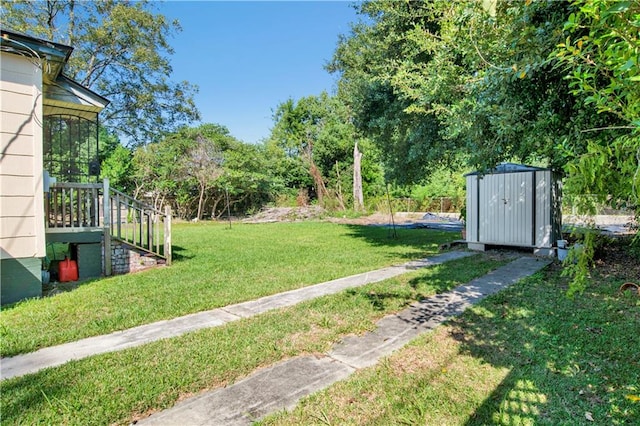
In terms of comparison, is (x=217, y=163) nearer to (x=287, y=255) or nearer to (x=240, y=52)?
(x=240, y=52)

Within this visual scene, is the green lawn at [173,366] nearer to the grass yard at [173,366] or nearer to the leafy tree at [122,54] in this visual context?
the grass yard at [173,366]

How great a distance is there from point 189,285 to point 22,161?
2.63 m

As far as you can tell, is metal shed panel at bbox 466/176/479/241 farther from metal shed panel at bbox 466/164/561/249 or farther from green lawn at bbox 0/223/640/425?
green lawn at bbox 0/223/640/425

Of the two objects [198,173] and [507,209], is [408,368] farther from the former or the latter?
[198,173]

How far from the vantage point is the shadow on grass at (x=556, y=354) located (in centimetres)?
206

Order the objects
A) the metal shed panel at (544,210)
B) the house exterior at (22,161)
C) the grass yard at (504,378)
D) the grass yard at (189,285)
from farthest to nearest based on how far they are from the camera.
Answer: the metal shed panel at (544,210), the house exterior at (22,161), the grass yard at (189,285), the grass yard at (504,378)

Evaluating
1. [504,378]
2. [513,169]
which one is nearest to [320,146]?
[513,169]

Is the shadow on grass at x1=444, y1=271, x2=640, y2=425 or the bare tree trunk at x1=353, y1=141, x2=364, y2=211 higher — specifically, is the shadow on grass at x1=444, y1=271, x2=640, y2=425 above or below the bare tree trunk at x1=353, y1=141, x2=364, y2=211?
below

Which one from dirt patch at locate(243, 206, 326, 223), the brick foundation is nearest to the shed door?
the brick foundation

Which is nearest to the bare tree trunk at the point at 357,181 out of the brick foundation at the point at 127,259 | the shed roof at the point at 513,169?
the shed roof at the point at 513,169

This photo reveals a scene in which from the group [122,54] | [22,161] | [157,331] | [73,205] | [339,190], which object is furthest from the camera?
[339,190]

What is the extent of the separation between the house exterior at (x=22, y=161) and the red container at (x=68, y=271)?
986 millimetres

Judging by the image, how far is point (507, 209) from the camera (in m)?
7.44

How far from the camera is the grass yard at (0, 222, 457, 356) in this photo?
3.49m
